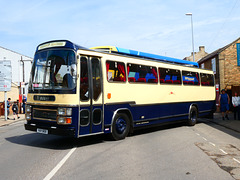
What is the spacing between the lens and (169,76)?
11977 mm

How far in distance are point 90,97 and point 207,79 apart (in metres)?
9.75

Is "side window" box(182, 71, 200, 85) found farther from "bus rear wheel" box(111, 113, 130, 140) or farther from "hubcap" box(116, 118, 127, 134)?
"hubcap" box(116, 118, 127, 134)

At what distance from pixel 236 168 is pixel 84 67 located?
4828mm

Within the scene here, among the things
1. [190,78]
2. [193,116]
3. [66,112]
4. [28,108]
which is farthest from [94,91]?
[193,116]

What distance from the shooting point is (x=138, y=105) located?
9977 millimetres

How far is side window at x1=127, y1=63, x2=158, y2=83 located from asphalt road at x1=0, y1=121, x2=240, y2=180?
235cm

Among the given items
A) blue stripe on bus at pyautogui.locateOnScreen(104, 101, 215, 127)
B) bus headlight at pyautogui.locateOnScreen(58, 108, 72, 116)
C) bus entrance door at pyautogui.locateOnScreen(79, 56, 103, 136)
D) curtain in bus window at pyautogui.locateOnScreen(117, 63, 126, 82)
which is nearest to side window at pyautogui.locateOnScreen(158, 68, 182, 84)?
blue stripe on bus at pyautogui.locateOnScreen(104, 101, 215, 127)

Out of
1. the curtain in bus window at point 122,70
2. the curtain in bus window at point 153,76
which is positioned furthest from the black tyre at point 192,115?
the curtain in bus window at point 122,70

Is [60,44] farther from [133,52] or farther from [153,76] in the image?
[153,76]

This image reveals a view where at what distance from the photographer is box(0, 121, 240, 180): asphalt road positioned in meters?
5.17

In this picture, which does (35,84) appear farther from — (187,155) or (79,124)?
(187,155)

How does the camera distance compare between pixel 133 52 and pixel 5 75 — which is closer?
pixel 133 52

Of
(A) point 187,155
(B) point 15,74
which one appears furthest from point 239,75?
(B) point 15,74

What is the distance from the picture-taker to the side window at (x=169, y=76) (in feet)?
37.6
